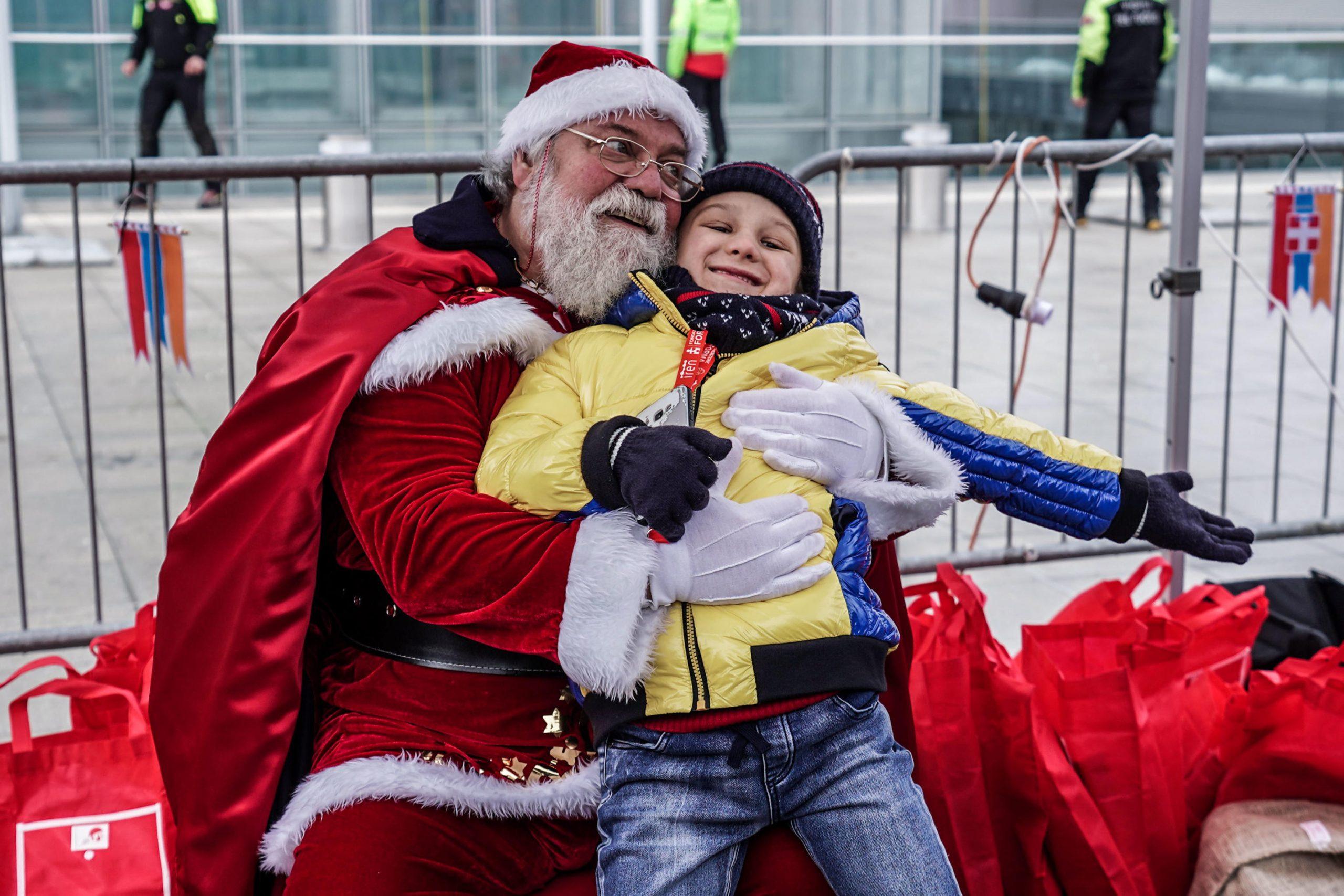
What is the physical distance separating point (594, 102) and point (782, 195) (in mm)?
373

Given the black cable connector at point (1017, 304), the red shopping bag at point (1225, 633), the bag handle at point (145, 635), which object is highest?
the black cable connector at point (1017, 304)

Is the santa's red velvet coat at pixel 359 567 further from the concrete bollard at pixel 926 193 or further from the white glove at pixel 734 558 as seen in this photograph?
the concrete bollard at pixel 926 193

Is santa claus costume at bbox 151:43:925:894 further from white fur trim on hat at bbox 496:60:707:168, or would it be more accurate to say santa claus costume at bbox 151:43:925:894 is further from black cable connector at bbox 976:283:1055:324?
black cable connector at bbox 976:283:1055:324

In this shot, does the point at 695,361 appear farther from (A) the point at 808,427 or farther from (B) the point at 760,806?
(B) the point at 760,806

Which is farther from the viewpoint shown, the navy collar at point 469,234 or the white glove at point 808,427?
the navy collar at point 469,234

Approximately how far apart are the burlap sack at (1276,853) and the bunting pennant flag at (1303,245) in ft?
5.85

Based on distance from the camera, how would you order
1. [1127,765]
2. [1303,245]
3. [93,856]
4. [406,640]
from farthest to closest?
[1303,245] < [1127,765] < [93,856] < [406,640]

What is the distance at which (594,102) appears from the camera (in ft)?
8.23

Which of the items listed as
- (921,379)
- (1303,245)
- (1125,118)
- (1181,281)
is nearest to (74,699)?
(1181,281)

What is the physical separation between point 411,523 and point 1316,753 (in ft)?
5.90

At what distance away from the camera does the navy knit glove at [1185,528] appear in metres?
2.33

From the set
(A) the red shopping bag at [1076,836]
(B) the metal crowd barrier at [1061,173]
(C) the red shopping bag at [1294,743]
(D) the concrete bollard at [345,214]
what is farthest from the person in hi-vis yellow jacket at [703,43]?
(A) the red shopping bag at [1076,836]

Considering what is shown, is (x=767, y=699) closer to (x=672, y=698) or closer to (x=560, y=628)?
(x=672, y=698)

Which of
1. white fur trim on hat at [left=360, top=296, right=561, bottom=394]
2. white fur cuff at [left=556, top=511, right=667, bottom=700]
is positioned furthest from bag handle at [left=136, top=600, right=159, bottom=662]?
white fur cuff at [left=556, top=511, right=667, bottom=700]
